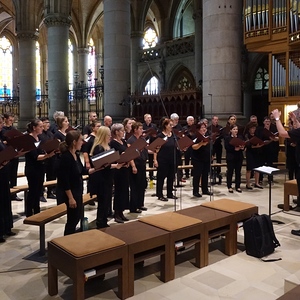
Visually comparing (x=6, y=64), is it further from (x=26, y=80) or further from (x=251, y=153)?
(x=251, y=153)

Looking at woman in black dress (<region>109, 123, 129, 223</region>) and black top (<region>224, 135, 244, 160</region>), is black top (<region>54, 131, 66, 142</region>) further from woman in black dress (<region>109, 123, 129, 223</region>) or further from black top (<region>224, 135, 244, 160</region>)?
black top (<region>224, 135, 244, 160</region>)

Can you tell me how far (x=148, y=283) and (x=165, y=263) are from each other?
29 centimetres

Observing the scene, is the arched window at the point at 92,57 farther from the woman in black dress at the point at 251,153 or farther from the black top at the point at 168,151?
the black top at the point at 168,151

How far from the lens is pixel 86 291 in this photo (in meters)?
3.98

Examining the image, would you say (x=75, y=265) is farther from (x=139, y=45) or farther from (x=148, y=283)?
(x=139, y=45)

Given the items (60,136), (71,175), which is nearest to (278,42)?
(60,136)

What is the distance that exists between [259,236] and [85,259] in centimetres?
235

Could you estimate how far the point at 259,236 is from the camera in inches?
189

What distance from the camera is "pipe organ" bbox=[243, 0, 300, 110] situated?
37.3 ft

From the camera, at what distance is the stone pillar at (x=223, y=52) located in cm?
1116

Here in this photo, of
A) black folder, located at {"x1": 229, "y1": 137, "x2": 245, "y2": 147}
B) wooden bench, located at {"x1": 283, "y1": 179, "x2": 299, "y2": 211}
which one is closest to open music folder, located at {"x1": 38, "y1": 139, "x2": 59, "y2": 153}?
black folder, located at {"x1": 229, "y1": 137, "x2": 245, "y2": 147}

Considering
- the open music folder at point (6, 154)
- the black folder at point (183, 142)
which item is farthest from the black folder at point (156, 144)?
the open music folder at point (6, 154)

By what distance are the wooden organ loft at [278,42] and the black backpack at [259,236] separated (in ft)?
24.7

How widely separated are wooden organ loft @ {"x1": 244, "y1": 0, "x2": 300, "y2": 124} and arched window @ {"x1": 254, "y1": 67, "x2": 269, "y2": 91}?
6.59 metres
